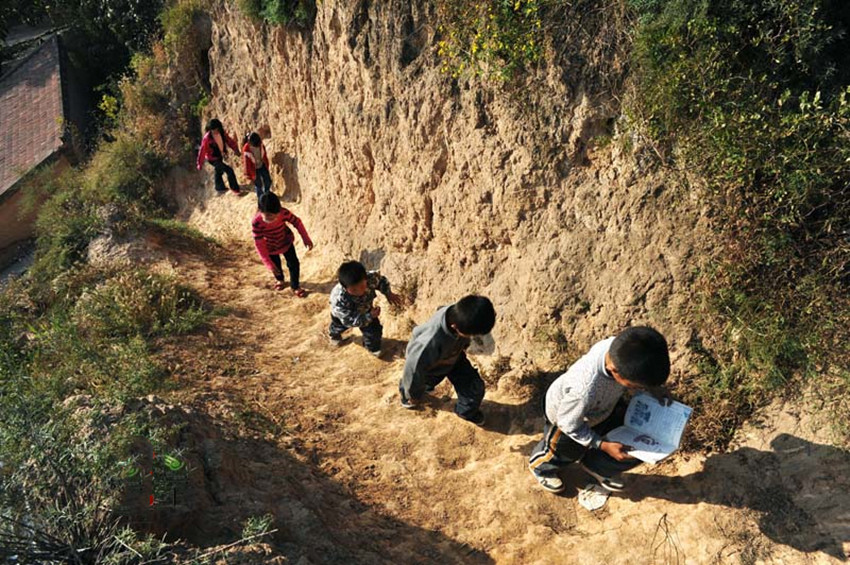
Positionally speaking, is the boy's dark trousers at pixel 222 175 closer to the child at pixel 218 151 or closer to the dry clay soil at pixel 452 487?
the child at pixel 218 151

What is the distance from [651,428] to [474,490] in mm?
1356

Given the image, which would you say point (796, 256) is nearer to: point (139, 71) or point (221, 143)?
point (221, 143)

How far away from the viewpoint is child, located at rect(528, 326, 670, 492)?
2.63 metres

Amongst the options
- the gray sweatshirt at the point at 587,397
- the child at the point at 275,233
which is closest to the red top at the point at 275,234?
the child at the point at 275,233

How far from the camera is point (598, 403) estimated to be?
298 cm

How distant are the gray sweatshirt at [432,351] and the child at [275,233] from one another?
101 inches

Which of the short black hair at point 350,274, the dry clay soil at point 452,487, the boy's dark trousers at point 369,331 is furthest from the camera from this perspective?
the boy's dark trousers at point 369,331

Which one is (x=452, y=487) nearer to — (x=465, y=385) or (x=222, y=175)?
(x=465, y=385)

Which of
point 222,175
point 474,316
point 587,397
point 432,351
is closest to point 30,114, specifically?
point 222,175

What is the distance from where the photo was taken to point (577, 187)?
402 cm

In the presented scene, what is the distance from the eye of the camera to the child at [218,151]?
823 centimetres

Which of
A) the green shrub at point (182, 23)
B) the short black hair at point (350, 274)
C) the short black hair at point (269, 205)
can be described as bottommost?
the short black hair at point (350, 274)

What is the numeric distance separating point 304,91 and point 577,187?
4.88 meters

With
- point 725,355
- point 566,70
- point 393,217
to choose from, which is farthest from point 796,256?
point 393,217
